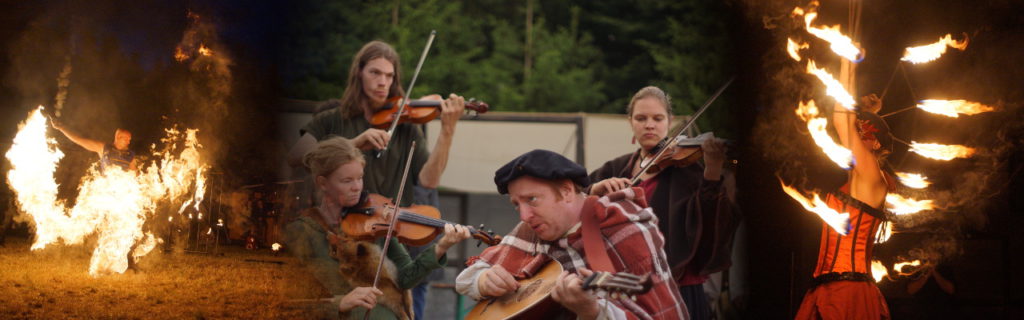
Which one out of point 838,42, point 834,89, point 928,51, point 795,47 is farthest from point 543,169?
point 928,51

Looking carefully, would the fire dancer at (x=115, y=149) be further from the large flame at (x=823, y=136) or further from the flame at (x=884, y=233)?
the flame at (x=884, y=233)

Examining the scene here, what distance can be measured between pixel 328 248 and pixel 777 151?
1856 millimetres

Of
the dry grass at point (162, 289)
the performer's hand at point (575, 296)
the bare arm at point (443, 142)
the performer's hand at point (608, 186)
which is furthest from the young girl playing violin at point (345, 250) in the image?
the dry grass at point (162, 289)

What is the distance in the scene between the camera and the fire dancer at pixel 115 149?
191 inches

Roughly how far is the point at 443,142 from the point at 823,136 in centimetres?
142

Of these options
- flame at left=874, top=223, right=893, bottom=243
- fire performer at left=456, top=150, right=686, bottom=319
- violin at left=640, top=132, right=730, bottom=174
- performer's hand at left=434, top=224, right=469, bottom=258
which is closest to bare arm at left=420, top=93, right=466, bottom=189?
performer's hand at left=434, top=224, right=469, bottom=258

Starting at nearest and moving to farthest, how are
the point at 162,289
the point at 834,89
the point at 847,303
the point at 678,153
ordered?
1. the point at 847,303
2. the point at 834,89
3. the point at 678,153
4. the point at 162,289

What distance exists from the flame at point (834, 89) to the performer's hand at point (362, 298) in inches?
68.7

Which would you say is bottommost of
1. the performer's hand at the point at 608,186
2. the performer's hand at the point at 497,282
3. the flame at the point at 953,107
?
the performer's hand at the point at 497,282

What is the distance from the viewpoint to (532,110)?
11.5 meters

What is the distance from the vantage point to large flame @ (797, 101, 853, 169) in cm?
327

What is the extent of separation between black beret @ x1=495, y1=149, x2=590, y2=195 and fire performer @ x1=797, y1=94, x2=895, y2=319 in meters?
1.08

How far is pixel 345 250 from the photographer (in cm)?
346

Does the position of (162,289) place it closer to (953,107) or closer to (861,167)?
(861,167)
